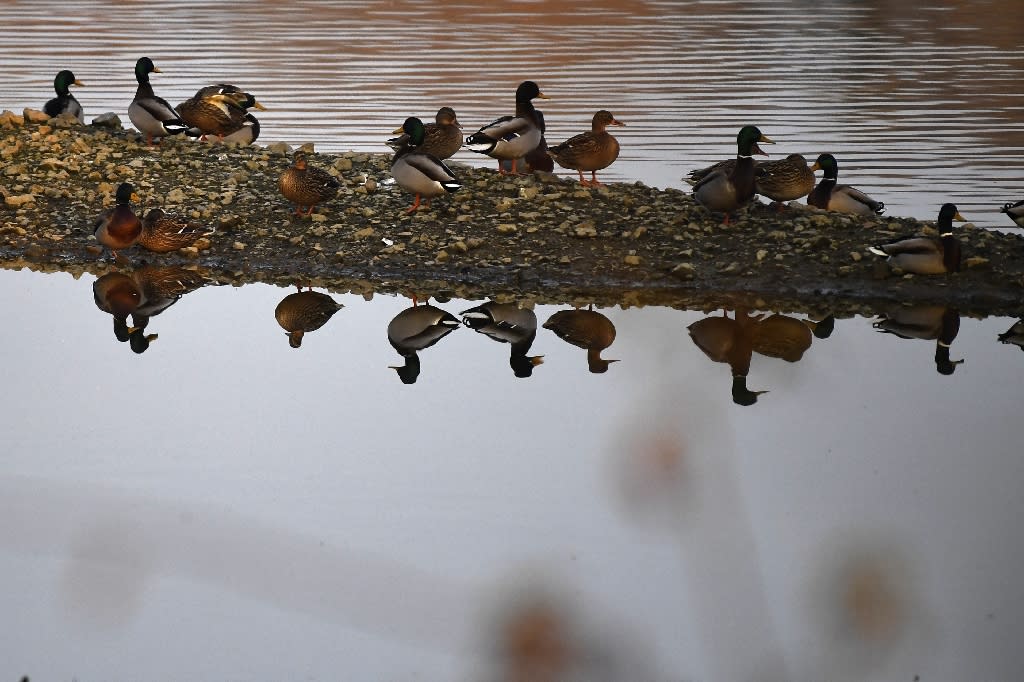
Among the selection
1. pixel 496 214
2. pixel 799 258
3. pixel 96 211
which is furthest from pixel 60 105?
pixel 799 258

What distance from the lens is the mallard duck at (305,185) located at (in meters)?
13.0

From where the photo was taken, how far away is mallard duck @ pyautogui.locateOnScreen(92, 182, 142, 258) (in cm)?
1264

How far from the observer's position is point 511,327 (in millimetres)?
10961

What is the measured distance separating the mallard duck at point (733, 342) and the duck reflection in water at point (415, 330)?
1847 millimetres

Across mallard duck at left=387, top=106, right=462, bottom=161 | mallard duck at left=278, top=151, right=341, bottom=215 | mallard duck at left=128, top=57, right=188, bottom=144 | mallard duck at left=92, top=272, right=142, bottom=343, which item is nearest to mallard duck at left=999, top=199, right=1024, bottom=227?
mallard duck at left=387, top=106, right=462, bottom=161

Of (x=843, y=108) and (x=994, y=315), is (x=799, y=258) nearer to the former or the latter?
(x=994, y=315)

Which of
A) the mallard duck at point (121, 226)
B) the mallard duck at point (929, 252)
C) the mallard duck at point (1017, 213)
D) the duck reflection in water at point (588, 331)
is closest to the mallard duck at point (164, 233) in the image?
the mallard duck at point (121, 226)

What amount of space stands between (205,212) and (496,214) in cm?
270

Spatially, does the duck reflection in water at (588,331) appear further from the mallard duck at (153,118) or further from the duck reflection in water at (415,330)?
the mallard duck at (153,118)

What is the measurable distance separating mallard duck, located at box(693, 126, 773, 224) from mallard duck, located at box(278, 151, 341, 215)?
3287mm

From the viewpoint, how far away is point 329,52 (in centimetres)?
2783

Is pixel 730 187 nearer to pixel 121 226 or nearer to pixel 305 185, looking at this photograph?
pixel 305 185

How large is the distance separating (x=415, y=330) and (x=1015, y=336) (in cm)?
439

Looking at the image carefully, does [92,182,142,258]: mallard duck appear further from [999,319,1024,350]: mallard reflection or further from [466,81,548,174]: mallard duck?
[999,319,1024,350]: mallard reflection
